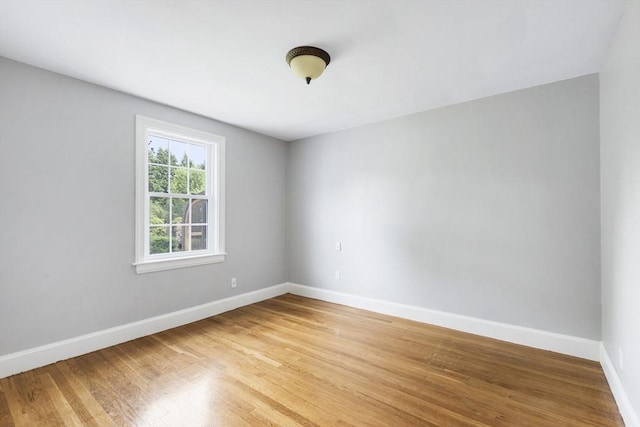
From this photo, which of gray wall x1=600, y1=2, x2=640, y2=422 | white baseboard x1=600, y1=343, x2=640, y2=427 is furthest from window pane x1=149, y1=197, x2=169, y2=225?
→ white baseboard x1=600, y1=343, x2=640, y2=427

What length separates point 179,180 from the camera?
3.43 m

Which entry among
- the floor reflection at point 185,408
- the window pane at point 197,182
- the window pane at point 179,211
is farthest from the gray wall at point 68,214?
the floor reflection at point 185,408

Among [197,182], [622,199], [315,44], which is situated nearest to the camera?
[622,199]

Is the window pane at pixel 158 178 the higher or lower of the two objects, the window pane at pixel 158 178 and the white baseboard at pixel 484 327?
the higher

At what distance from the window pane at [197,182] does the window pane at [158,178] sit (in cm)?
30

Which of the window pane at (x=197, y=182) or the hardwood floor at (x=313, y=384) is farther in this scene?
the window pane at (x=197, y=182)

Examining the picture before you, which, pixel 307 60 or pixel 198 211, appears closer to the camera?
pixel 307 60

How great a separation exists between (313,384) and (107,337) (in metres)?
2.08

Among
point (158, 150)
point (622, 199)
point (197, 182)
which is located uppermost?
point (158, 150)

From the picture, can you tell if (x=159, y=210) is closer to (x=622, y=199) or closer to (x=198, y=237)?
(x=198, y=237)

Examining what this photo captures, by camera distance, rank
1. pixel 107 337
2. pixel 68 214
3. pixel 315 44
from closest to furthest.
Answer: pixel 315 44 < pixel 68 214 < pixel 107 337

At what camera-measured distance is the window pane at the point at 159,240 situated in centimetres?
317

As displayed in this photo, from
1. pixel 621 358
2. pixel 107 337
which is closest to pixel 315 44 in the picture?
pixel 621 358

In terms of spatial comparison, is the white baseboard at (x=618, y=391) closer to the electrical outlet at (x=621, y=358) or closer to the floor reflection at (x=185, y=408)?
the electrical outlet at (x=621, y=358)
